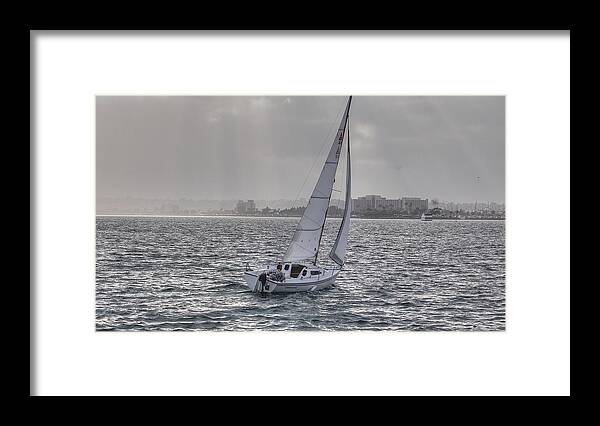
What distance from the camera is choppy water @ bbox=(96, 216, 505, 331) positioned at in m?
9.15

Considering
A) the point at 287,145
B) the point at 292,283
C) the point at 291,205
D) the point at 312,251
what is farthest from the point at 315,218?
the point at 287,145

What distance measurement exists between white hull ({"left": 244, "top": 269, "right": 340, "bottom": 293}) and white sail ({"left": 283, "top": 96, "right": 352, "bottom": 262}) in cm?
82

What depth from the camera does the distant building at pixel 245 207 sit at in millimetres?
11117

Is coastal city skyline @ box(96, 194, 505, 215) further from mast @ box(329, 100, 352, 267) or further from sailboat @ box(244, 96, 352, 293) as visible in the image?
sailboat @ box(244, 96, 352, 293)

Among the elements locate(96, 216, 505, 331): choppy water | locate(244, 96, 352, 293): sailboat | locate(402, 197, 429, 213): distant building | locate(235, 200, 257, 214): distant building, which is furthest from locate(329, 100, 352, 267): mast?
locate(235, 200, 257, 214): distant building

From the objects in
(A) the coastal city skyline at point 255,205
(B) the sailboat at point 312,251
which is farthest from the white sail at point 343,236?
(A) the coastal city skyline at point 255,205

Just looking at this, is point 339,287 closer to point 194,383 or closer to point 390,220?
point 390,220

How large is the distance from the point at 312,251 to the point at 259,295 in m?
2.44

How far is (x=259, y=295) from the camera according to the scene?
10.7 metres

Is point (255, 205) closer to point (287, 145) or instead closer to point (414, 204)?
point (287, 145)

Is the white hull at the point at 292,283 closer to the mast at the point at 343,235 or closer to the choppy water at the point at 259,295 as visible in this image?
the choppy water at the point at 259,295
